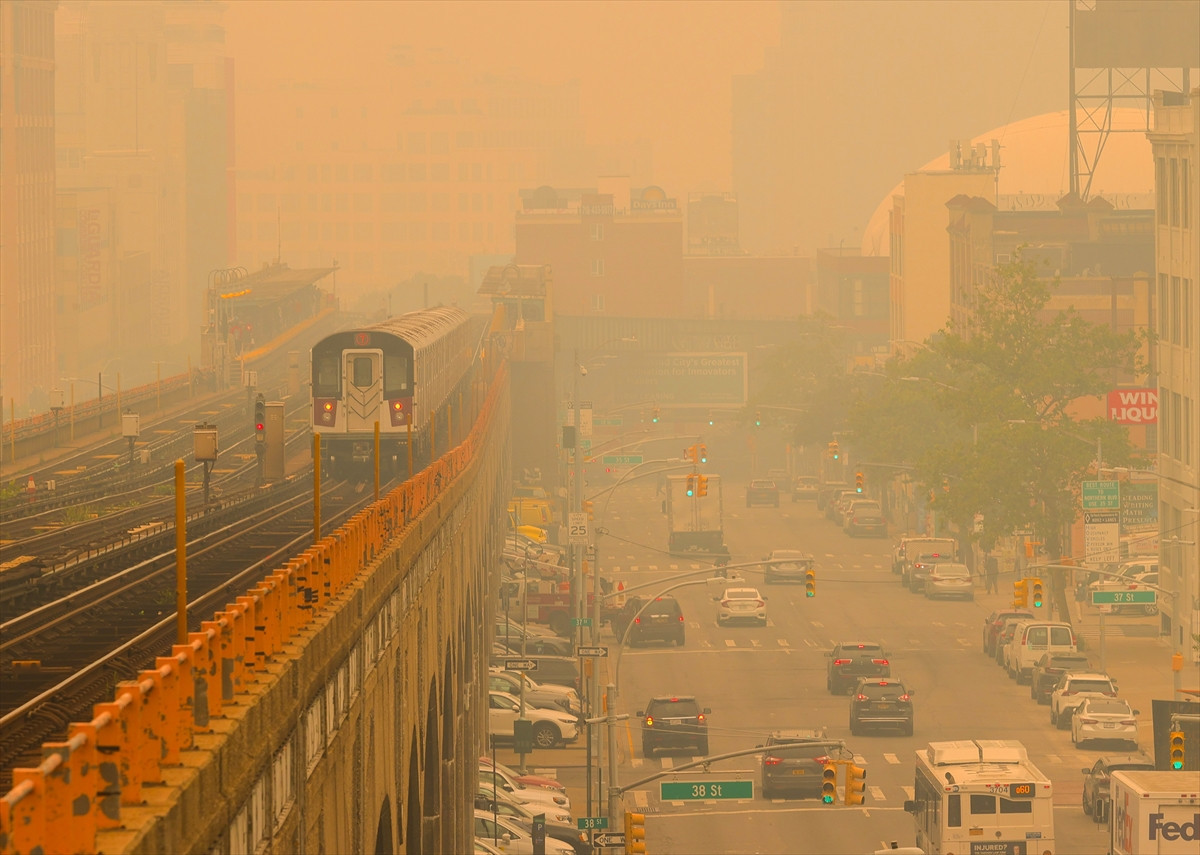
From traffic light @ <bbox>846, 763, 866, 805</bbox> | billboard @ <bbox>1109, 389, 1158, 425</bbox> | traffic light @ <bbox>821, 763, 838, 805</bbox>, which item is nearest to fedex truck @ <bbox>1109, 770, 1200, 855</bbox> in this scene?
traffic light @ <bbox>846, 763, 866, 805</bbox>

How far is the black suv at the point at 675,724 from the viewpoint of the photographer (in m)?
52.3

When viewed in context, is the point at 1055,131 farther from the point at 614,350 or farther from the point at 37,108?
the point at 37,108

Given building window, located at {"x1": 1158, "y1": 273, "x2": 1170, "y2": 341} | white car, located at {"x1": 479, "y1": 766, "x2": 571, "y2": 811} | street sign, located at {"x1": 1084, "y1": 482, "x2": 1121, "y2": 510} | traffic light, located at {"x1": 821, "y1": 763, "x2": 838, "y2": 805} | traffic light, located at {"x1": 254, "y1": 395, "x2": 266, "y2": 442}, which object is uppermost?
building window, located at {"x1": 1158, "y1": 273, "x2": 1170, "y2": 341}

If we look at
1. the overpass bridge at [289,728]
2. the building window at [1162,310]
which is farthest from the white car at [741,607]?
the overpass bridge at [289,728]

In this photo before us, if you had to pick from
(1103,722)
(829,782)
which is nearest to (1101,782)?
(1103,722)

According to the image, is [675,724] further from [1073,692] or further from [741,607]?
[741,607]

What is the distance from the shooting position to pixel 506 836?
141 feet

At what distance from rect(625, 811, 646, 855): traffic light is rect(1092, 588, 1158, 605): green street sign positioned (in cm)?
2363

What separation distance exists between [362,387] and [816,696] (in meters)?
20.6

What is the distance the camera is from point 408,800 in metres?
25.3

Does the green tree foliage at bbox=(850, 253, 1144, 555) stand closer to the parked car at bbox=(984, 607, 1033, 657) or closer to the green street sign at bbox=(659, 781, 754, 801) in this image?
the parked car at bbox=(984, 607, 1033, 657)

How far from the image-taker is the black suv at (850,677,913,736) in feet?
183

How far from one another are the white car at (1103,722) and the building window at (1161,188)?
28471 mm

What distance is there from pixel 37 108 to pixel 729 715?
6046 inches
